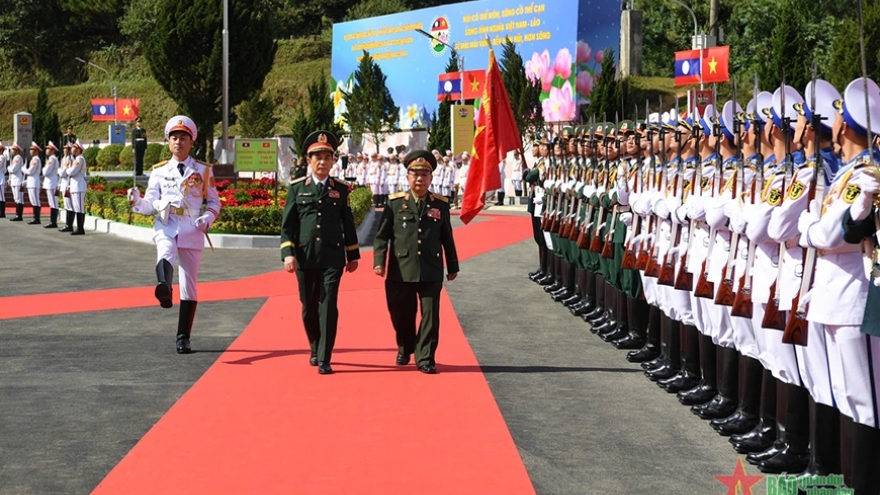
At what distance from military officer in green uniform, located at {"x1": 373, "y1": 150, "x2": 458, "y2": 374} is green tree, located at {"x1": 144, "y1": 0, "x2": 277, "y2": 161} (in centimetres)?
3267

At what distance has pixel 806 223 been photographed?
18.2 ft

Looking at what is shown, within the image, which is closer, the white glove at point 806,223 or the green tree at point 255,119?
the white glove at point 806,223

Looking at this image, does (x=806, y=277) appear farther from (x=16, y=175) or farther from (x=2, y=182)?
(x=2, y=182)

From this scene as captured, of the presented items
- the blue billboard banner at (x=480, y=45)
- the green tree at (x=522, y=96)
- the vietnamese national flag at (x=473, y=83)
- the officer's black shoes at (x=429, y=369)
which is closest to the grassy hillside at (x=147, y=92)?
the blue billboard banner at (x=480, y=45)

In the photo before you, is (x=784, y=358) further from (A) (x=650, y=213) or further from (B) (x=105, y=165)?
(B) (x=105, y=165)

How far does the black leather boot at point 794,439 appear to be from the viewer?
616 centimetres

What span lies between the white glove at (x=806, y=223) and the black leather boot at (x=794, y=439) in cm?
95

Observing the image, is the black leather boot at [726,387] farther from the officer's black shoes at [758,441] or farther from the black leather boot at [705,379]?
the officer's black shoes at [758,441]

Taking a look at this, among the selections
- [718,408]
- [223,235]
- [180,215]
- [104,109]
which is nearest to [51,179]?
[223,235]

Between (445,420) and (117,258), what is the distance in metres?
12.5

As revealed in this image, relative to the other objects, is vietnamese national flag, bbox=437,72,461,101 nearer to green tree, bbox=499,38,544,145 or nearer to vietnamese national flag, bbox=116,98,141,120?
green tree, bbox=499,38,544,145

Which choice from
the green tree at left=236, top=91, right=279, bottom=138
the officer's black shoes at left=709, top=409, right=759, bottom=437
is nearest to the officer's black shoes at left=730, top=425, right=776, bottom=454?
the officer's black shoes at left=709, top=409, right=759, bottom=437

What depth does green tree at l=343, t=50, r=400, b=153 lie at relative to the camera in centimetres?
4966

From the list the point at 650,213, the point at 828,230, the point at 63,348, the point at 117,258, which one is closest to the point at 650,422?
the point at 650,213
